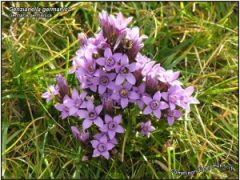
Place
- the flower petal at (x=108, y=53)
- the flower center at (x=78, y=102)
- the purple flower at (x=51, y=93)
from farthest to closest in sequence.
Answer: the purple flower at (x=51, y=93), the flower center at (x=78, y=102), the flower petal at (x=108, y=53)

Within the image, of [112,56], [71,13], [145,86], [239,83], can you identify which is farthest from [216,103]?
[71,13]

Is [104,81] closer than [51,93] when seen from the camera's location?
Yes

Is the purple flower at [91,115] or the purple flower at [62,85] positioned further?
the purple flower at [62,85]

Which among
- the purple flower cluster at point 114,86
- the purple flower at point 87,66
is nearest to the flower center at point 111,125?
the purple flower cluster at point 114,86

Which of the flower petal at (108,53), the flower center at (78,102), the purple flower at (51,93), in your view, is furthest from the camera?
the purple flower at (51,93)

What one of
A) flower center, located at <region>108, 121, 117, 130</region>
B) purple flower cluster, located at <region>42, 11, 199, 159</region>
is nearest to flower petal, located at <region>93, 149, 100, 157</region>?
purple flower cluster, located at <region>42, 11, 199, 159</region>

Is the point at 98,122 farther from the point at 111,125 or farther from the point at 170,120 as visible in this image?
the point at 170,120

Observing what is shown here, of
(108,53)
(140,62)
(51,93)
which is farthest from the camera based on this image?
(51,93)

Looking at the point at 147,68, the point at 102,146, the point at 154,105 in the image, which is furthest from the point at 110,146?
the point at 147,68

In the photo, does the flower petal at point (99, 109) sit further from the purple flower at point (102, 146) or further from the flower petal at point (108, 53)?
the flower petal at point (108, 53)
